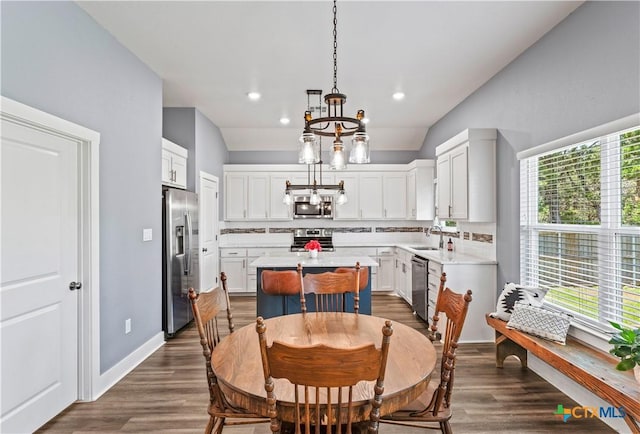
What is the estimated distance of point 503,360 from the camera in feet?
10.9

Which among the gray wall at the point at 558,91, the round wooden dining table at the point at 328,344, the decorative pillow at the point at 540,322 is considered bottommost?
the decorative pillow at the point at 540,322

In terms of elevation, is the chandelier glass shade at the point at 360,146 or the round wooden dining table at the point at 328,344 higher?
the chandelier glass shade at the point at 360,146

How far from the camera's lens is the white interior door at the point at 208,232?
17.6 feet

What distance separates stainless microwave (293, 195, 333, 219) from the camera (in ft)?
22.2

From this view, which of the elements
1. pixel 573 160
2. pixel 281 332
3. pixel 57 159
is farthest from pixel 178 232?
pixel 573 160

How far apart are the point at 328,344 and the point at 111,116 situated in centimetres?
261

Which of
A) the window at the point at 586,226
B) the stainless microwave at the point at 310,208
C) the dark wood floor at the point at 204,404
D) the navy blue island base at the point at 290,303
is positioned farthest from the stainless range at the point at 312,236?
the window at the point at 586,226

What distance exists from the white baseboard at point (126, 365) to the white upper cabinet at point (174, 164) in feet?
5.81

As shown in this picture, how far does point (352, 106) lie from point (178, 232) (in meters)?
2.79

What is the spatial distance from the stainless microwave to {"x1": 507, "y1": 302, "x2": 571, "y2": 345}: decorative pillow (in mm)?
4119

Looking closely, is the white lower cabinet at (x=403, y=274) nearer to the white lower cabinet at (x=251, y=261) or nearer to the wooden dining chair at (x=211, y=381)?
the white lower cabinet at (x=251, y=261)

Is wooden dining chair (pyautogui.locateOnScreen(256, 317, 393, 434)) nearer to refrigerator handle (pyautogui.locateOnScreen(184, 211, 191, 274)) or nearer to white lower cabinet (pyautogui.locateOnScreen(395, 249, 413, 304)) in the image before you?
refrigerator handle (pyautogui.locateOnScreen(184, 211, 191, 274))

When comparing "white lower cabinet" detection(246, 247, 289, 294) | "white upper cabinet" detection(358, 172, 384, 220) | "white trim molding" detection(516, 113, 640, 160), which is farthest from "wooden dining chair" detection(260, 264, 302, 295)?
"white upper cabinet" detection(358, 172, 384, 220)

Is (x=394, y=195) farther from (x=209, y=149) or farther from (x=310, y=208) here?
(x=209, y=149)
